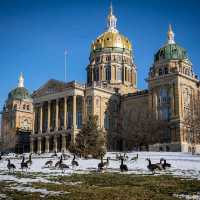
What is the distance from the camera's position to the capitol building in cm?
7694

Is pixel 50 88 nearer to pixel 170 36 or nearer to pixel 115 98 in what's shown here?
pixel 115 98

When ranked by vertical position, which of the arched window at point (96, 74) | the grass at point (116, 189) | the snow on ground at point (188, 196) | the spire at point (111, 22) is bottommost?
the snow on ground at point (188, 196)

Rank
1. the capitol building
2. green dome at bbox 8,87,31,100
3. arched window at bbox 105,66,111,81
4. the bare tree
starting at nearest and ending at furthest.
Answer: the bare tree < the capitol building < arched window at bbox 105,66,111,81 < green dome at bbox 8,87,31,100

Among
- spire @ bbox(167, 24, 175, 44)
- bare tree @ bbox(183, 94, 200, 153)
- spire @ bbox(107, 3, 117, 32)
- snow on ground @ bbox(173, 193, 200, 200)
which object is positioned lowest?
snow on ground @ bbox(173, 193, 200, 200)

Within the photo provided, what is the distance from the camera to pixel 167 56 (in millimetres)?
85125

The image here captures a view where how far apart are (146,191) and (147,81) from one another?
65469mm

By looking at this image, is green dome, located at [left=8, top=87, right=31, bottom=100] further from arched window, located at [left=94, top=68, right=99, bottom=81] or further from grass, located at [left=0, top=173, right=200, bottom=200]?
grass, located at [left=0, top=173, right=200, bottom=200]

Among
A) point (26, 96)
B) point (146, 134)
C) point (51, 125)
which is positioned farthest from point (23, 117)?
point (146, 134)

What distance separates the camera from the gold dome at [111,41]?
339 feet

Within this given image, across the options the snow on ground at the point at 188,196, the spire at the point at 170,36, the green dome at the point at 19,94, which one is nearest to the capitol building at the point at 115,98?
the spire at the point at 170,36

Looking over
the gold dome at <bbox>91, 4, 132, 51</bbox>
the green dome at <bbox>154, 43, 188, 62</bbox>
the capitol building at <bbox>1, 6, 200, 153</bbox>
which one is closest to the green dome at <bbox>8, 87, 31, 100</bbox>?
the capitol building at <bbox>1, 6, 200, 153</bbox>

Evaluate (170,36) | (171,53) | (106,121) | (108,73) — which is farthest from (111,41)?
(106,121)

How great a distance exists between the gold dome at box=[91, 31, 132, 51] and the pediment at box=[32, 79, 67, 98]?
Answer: 62.9ft

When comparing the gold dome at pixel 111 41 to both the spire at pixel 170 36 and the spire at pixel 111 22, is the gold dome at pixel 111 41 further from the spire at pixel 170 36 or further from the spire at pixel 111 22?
the spire at pixel 170 36
